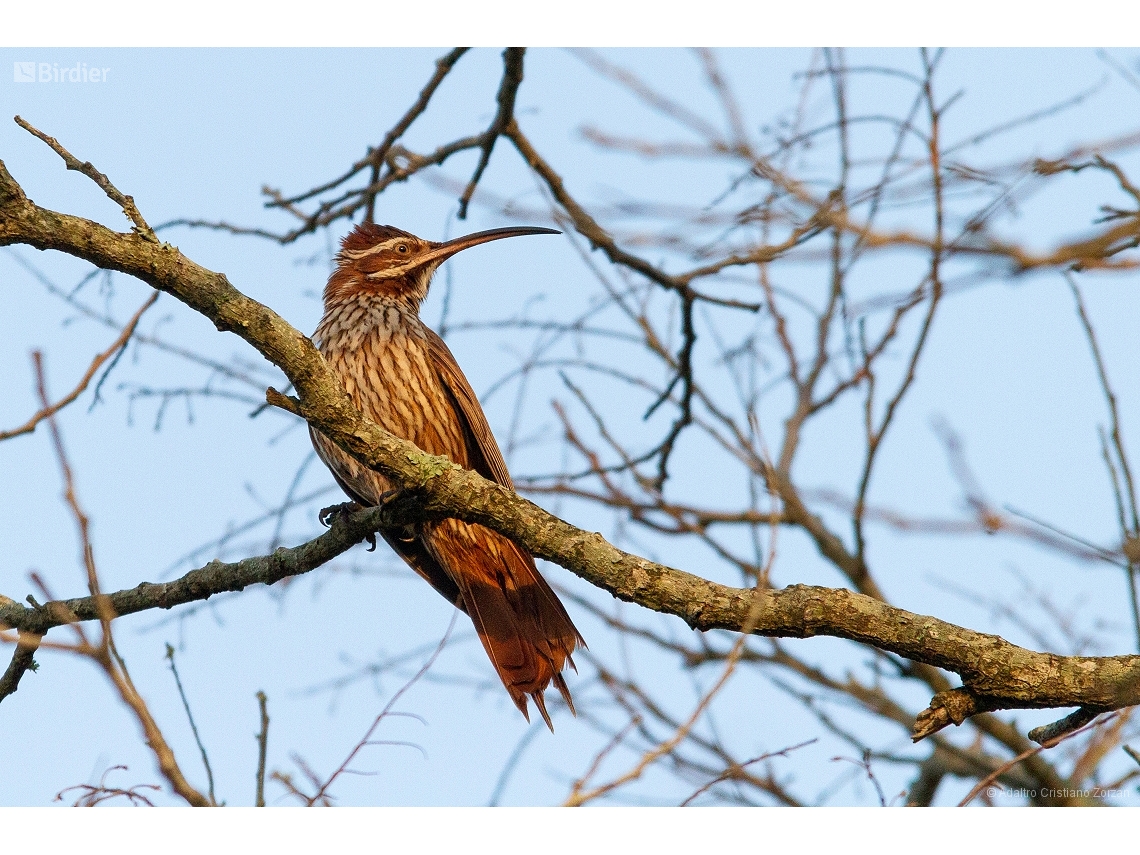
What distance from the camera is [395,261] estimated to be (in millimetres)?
5957

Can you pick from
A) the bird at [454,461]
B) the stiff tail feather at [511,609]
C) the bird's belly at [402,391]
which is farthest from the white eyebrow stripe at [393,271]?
the stiff tail feather at [511,609]

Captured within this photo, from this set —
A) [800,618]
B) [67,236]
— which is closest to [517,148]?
[67,236]

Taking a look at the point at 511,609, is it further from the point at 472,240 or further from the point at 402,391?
the point at 472,240

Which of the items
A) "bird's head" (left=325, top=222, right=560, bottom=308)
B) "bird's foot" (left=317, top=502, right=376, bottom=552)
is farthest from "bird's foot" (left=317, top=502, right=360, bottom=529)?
"bird's head" (left=325, top=222, right=560, bottom=308)

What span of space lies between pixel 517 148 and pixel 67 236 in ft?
8.42

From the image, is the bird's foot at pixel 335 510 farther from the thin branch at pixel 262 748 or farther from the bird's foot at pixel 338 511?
the thin branch at pixel 262 748

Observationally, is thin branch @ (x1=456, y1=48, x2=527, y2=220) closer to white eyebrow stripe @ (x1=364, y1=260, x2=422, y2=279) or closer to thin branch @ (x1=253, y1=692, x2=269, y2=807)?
white eyebrow stripe @ (x1=364, y1=260, x2=422, y2=279)

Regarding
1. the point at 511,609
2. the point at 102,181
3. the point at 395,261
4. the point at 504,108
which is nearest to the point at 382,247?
the point at 395,261

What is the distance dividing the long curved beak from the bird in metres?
0.52

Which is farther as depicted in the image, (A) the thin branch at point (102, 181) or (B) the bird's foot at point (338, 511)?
(B) the bird's foot at point (338, 511)

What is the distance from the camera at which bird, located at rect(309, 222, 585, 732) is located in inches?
189

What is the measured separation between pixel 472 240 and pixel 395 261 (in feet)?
1.40

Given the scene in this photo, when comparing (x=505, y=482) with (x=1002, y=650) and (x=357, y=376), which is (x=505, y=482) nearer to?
(x=357, y=376)

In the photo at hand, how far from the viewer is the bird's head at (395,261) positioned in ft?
19.3
